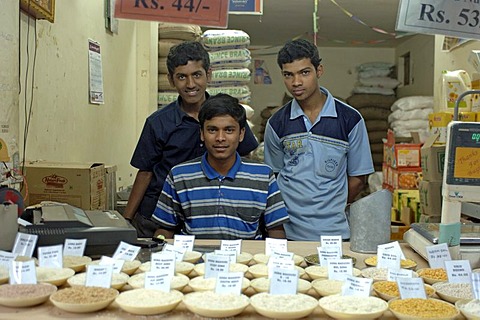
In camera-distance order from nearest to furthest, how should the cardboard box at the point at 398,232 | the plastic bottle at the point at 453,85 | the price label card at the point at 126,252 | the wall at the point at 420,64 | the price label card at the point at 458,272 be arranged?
the price label card at the point at 458,272 < the price label card at the point at 126,252 < the plastic bottle at the point at 453,85 < the cardboard box at the point at 398,232 < the wall at the point at 420,64

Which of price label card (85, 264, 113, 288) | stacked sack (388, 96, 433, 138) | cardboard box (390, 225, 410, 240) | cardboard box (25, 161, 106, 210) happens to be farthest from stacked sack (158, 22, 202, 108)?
price label card (85, 264, 113, 288)

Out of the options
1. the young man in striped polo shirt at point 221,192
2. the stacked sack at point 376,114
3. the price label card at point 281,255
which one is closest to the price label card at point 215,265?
the price label card at point 281,255

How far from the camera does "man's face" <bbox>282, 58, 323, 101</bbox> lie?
7.59 feet

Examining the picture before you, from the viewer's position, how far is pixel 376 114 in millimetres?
7395

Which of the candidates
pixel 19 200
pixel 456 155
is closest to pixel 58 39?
pixel 19 200

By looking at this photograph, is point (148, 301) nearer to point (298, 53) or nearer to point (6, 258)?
point (6, 258)

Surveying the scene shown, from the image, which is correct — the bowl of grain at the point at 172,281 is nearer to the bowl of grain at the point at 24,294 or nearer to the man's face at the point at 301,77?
the bowl of grain at the point at 24,294

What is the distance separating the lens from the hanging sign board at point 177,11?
196cm

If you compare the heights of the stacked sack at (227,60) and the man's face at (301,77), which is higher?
the stacked sack at (227,60)

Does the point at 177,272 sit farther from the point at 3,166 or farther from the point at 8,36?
the point at 8,36

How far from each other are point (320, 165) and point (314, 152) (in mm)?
59

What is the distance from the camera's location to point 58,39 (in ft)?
10.1

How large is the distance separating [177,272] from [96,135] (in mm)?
2540

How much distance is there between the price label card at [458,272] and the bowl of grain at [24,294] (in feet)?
3.06
